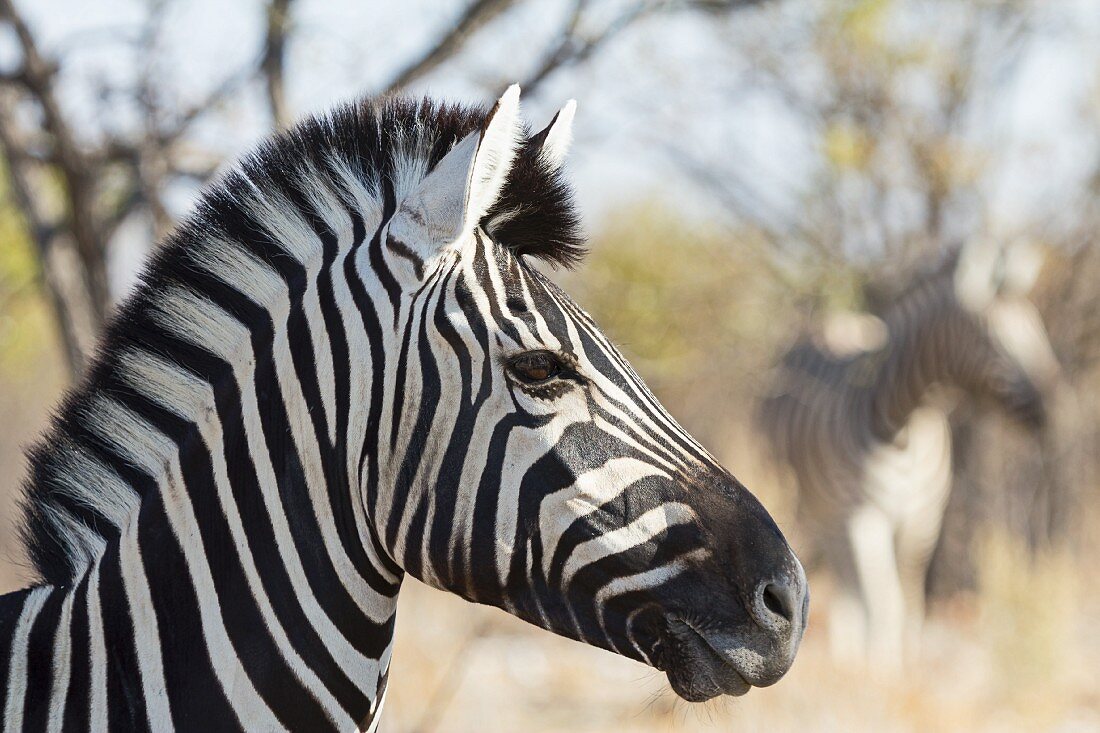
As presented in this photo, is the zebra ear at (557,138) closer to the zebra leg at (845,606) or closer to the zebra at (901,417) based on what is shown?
the zebra at (901,417)

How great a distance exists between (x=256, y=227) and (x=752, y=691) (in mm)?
6029

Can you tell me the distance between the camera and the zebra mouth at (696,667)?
1.93m

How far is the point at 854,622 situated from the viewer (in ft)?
30.8

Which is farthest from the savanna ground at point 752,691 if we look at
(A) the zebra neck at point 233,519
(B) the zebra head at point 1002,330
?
(B) the zebra head at point 1002,330

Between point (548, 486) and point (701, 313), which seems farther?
point (701, 313)

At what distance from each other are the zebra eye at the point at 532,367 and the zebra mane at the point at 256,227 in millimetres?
321

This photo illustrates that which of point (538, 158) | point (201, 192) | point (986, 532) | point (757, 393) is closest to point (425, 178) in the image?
point (538, 158)

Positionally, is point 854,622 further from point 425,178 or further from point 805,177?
point 425,178

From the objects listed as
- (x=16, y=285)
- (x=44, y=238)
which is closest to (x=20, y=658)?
(x=44, y=238)

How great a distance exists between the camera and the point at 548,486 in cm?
198

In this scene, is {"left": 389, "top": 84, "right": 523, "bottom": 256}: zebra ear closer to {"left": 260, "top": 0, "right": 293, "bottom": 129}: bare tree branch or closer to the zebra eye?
the zebra eye

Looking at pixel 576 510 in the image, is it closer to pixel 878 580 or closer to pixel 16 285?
pixel 878 580

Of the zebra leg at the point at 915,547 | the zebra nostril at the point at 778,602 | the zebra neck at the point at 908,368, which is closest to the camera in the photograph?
the zebra nostril at the point at 778,602

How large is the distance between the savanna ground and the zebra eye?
2.32 ft
